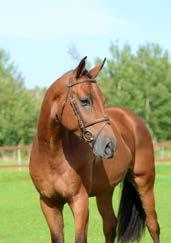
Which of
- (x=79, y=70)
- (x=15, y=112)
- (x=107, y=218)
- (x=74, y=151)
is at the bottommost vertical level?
(x=15, y=112)

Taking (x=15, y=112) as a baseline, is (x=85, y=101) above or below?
above

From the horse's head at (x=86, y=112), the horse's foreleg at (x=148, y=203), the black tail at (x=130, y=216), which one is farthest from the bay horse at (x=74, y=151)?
the black tail at (x=130, y=216)

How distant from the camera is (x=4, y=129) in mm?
46531

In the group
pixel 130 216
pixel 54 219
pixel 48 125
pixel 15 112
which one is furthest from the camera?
pixel 15 112

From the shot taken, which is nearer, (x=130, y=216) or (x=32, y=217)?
(x=130, y=216)

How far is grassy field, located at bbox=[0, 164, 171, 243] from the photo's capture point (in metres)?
8.07

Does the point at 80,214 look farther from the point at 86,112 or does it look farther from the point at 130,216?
the point at 130,216

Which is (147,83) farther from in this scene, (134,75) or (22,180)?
(22,180)

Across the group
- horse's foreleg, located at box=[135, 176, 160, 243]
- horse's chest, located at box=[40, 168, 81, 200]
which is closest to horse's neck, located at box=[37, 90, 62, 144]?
horse's chest, located at box=[40, 168, 81, 200]

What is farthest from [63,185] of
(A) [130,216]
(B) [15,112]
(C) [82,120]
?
(B) [15,112]

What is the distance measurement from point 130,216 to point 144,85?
140ft

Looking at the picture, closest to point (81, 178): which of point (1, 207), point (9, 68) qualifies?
point (1, 207)

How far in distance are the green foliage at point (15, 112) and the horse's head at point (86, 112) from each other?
42.5 meters

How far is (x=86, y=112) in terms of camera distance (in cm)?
443
